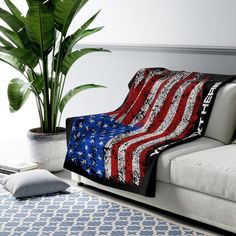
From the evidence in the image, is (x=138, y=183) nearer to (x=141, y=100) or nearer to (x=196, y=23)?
(x=141, y=100)

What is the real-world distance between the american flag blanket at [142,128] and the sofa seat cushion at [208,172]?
0.59 ft

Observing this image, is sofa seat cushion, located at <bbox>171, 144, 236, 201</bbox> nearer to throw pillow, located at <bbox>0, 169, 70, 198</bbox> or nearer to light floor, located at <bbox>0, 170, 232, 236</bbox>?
light floor, located at <bbox>0, 170, 232, 236</bbox>

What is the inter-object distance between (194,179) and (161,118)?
2.74 ft

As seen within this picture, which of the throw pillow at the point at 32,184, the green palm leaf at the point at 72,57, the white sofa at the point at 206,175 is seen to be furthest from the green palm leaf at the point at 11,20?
the white sofa at the point at 206,175

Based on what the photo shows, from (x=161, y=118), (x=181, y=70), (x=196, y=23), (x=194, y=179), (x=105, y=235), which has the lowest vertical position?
(x=105, y=235)

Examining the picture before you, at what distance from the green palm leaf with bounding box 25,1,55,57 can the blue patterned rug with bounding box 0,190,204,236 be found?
1168 millimetres

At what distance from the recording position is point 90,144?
12.0 feet

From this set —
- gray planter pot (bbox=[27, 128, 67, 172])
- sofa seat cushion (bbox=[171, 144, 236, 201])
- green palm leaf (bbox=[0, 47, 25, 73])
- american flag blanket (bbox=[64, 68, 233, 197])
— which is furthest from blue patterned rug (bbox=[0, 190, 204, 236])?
green palm leaf (bbox=[0, 47, 25, 73])

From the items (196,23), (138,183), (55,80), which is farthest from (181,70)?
(138,183)

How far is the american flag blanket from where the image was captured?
3355mm

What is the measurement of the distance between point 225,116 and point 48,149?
1471 millimetres

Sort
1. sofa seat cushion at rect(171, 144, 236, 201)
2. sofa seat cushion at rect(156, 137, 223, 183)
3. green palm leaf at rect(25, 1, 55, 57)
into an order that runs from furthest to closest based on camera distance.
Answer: green palm leaf at rect(25, 1, 55, 57) < sofa seat cushion at rect(156, 137, 223, 183) < sofa seat cushion at rect(171, 144, 236, 201)

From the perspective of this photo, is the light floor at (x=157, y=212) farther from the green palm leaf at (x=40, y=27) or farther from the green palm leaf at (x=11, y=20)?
the green palm leaf at (x=11, y=20)

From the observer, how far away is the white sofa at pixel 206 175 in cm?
290
